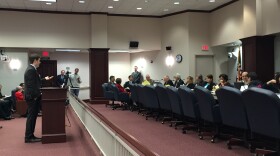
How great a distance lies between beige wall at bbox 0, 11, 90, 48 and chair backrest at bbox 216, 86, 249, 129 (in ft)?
32.6

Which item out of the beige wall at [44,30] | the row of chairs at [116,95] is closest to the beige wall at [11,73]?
the beige wall at [44,30]

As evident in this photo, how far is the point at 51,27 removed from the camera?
13.5m

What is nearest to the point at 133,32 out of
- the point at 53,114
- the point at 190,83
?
the point at 190,83

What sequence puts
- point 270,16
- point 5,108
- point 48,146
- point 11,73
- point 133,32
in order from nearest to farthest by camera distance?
1. point 48,146
2. point 5,108
3. point 270,16
4. point 11,73
5. point 133,32

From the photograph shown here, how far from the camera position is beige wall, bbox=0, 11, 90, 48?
12852mm

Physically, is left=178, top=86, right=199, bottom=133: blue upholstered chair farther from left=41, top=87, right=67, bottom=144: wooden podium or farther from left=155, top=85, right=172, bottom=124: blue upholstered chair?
left=41, top=87, right=67, bottom=144: wooden podium

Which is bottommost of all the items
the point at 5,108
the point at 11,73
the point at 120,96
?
the point at 5,108

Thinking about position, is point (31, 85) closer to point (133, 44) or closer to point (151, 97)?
point (151, 97)

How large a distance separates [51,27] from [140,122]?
7.43 meters

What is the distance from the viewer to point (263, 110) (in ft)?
12.8

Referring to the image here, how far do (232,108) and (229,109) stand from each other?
8 centimetres

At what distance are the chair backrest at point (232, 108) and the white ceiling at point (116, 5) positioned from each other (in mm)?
7685

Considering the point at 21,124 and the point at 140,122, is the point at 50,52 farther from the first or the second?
the point at 140,122

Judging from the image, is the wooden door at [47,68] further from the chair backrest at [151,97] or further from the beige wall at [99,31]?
the chair backrest at [151,97]
